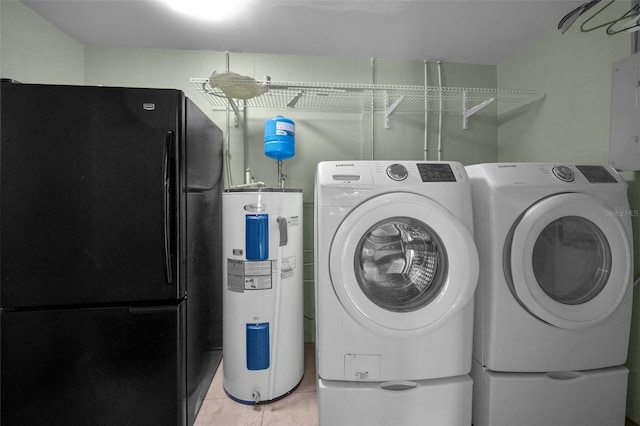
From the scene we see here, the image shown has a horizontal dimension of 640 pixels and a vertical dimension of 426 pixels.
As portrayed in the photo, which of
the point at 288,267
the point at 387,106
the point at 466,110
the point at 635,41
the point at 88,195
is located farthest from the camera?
the point at 466,110

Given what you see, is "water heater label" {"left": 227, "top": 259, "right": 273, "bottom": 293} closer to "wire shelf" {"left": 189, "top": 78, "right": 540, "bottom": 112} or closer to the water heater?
the water heater

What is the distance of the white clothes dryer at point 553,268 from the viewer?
120 centimetres

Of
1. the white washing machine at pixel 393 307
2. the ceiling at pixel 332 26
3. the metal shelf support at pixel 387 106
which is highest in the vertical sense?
the ceiling at pixel 332 26

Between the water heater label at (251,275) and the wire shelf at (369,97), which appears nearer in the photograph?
the water heater label at (251,275)

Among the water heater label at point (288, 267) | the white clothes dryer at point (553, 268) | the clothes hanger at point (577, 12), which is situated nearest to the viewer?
the clothes hanger at point (577, 12)

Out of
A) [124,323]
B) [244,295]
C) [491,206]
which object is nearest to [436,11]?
[491,206]

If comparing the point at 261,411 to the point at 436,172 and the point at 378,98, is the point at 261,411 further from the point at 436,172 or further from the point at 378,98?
the point at 378,98

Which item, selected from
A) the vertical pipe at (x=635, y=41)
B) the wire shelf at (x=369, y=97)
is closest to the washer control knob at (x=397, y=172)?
the wire shelf at (x=369, y=97)

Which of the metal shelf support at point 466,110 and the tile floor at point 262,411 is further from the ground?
the metal shelf support at point 466,110

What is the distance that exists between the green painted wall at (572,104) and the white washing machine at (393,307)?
0.99m

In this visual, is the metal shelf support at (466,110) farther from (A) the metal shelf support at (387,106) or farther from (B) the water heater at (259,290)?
(B) the water heater at (259,290)

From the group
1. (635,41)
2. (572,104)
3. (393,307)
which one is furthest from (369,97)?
(393,307)

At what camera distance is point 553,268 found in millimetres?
1308

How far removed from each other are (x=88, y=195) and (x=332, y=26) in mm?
1714
